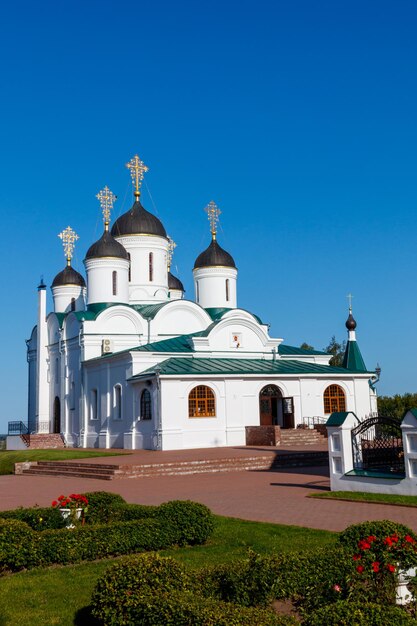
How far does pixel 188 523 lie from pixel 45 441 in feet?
97.0

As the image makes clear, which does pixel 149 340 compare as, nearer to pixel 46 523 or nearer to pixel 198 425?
pixel 198 425

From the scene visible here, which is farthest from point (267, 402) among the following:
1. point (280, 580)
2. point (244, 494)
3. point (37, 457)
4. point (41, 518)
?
point (280, 580)

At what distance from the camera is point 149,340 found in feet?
120

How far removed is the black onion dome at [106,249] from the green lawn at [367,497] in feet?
81.3

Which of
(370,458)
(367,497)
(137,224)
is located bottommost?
(367,497)

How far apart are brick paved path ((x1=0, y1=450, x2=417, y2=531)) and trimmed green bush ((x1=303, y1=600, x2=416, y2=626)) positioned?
5709 millimetres

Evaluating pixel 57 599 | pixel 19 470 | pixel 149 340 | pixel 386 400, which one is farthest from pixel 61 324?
pixel 57 599

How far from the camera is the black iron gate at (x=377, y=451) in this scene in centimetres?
1482

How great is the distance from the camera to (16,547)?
28.6 ft

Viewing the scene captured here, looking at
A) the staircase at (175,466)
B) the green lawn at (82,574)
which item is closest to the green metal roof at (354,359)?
the staircase at (175,466)

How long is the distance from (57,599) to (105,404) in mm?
26811

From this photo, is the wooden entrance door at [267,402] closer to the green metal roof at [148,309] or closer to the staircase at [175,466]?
the staircase at [175,466]

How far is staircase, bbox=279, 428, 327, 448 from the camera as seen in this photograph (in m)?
30.2

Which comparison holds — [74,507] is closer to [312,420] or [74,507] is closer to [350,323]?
[312,420]
